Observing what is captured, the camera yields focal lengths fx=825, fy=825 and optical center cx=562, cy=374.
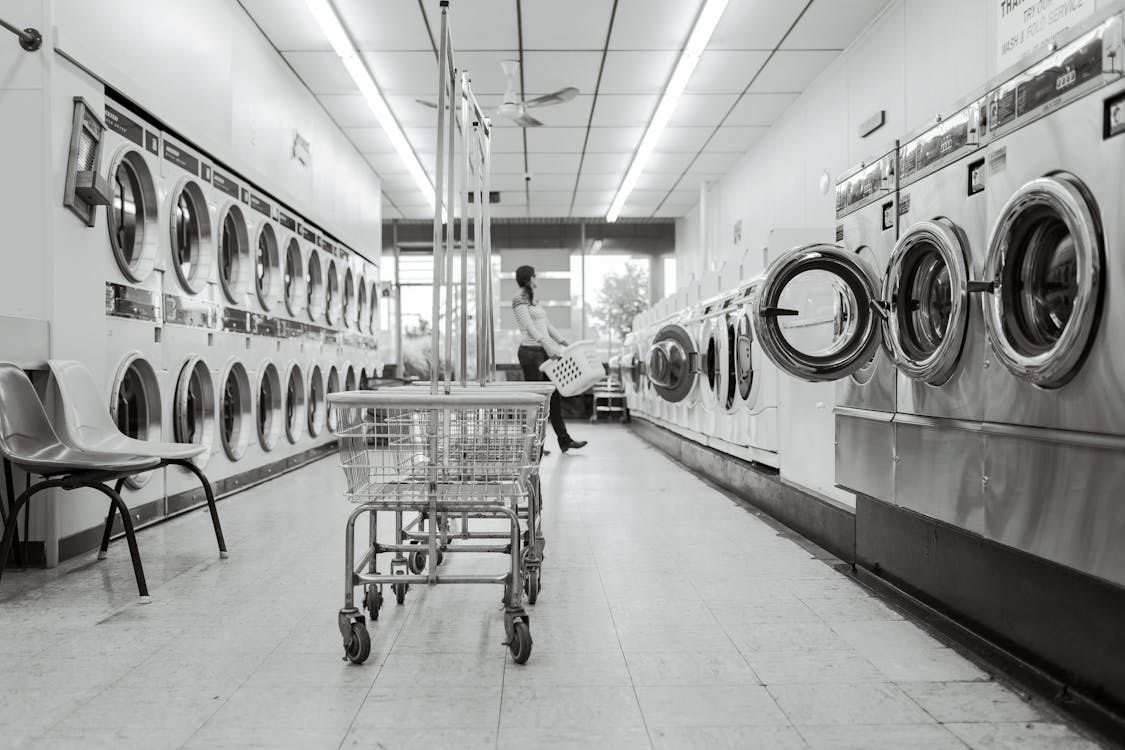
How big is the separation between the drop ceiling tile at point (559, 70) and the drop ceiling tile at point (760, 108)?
1.41 m

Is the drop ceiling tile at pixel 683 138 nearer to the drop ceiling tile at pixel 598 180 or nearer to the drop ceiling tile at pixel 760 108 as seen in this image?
the drop ceiling tile at pixel 760 108

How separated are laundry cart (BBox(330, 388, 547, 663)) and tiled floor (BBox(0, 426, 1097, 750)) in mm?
178

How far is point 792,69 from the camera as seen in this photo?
6.38 metres

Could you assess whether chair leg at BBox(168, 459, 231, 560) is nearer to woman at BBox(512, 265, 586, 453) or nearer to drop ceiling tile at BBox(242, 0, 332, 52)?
woman at BBox(512, 265, 586, 453)

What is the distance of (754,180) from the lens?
8.62m

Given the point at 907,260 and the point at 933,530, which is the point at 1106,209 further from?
the point at 933,530

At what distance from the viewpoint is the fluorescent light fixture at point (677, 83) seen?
525 centimetres

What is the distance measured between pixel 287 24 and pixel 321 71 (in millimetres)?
844

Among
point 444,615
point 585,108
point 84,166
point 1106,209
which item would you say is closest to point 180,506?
point 84,166

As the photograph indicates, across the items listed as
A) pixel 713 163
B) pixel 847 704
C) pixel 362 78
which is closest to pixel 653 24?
pixel 362 78

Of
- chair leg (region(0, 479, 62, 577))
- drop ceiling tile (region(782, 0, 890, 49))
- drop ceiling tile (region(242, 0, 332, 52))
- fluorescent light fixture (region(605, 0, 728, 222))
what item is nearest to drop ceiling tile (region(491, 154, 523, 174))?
fluorescent light fixture (region(605, 0, 728, 222))

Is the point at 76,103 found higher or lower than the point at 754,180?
lower

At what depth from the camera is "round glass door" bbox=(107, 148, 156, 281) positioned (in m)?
3.71

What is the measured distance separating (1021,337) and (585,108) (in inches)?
229
